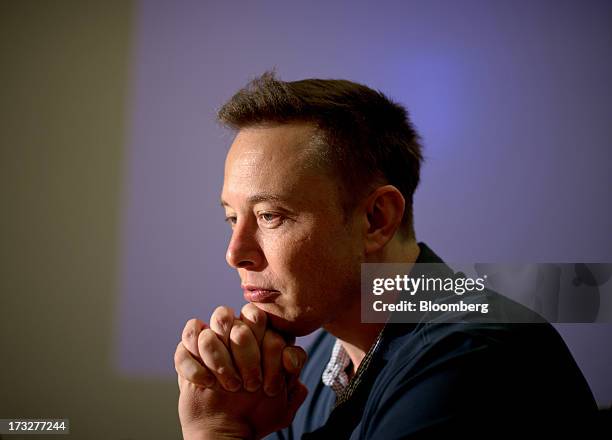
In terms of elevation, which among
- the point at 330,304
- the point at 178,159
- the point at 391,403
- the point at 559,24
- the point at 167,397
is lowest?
the point at 167,397

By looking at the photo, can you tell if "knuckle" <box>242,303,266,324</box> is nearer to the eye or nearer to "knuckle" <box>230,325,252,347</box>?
"knuckle" <box>230,325,252,347</box>

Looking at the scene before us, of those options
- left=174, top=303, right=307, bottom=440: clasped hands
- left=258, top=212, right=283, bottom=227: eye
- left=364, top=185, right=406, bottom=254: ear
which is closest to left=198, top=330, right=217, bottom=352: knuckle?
left=174, top=303, right=307, bottom=440: clasped hands

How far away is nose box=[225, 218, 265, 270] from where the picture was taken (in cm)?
102

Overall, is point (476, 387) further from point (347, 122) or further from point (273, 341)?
Result: point (347, 122)

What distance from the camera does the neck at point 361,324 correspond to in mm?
1123

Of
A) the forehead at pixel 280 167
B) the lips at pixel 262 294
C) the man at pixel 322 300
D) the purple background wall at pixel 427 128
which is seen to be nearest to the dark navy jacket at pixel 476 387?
the man at pixel 322 300

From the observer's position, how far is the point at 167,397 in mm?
1755

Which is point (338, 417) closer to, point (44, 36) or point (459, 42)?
point (459, 42)

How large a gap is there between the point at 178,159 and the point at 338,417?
3.80 ft

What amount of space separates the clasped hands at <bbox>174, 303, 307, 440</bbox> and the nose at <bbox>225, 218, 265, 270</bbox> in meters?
0.10

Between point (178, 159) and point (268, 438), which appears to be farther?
point (178, 159)

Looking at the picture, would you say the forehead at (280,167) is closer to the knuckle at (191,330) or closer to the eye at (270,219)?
the eye at (270,219)

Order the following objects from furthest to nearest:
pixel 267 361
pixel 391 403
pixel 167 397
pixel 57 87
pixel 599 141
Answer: pixel 57 87
pixel 167 397
pixel 599 141
pixel 267 361
pixel 391 403

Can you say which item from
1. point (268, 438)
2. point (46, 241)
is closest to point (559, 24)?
point (268, 438)
